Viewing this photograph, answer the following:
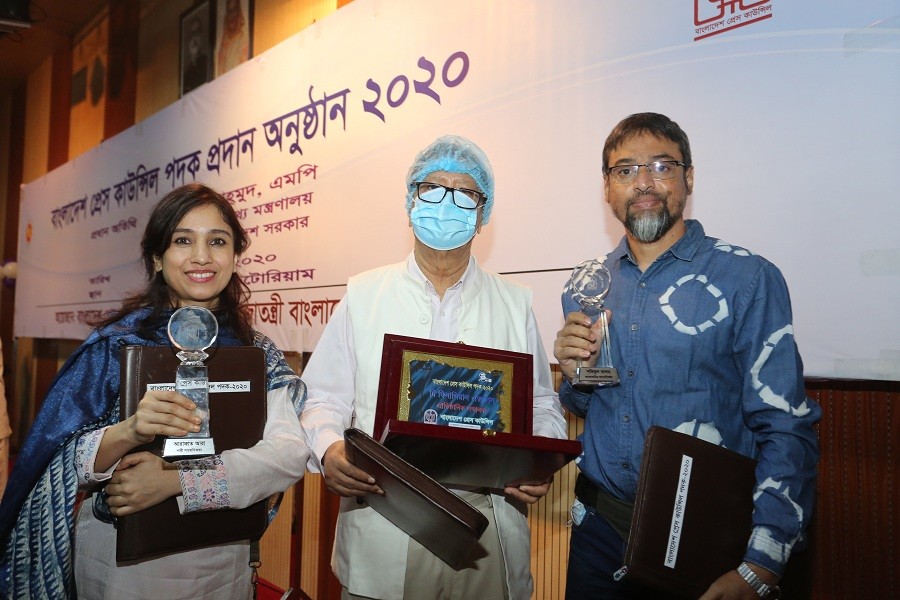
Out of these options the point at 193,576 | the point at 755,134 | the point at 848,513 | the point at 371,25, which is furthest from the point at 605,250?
the point at 371,25

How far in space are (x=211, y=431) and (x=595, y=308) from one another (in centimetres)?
111

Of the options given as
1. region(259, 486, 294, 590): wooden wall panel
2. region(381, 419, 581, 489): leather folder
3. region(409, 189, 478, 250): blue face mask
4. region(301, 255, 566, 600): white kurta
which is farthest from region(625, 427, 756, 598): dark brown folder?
region(259, 486, 294, 590): wooden wall panel

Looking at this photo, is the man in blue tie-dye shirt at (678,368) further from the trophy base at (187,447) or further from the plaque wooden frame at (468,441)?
the trophy base at (187,447)

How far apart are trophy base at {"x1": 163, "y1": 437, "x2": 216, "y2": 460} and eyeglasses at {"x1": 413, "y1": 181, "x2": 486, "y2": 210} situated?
1.02m

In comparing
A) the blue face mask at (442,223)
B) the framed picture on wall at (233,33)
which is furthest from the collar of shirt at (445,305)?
the framed picture on wall at (233,33)

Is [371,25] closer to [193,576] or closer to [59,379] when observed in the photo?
[59,379]

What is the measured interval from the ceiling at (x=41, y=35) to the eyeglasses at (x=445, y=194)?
7.07m

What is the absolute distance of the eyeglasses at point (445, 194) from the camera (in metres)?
2.12

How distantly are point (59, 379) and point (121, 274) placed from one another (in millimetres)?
5212

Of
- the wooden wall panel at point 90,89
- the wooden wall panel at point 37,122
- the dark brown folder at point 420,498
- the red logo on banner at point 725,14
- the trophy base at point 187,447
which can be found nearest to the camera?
the dark brown folder at point 420,498

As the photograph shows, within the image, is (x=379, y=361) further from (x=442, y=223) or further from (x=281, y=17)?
(x=281, y=17)

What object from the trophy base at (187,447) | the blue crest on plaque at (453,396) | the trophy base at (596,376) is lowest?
the trophy base at (187,447)

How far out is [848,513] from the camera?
2164 millimetres

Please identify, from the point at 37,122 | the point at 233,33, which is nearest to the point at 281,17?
the point at 233,33
